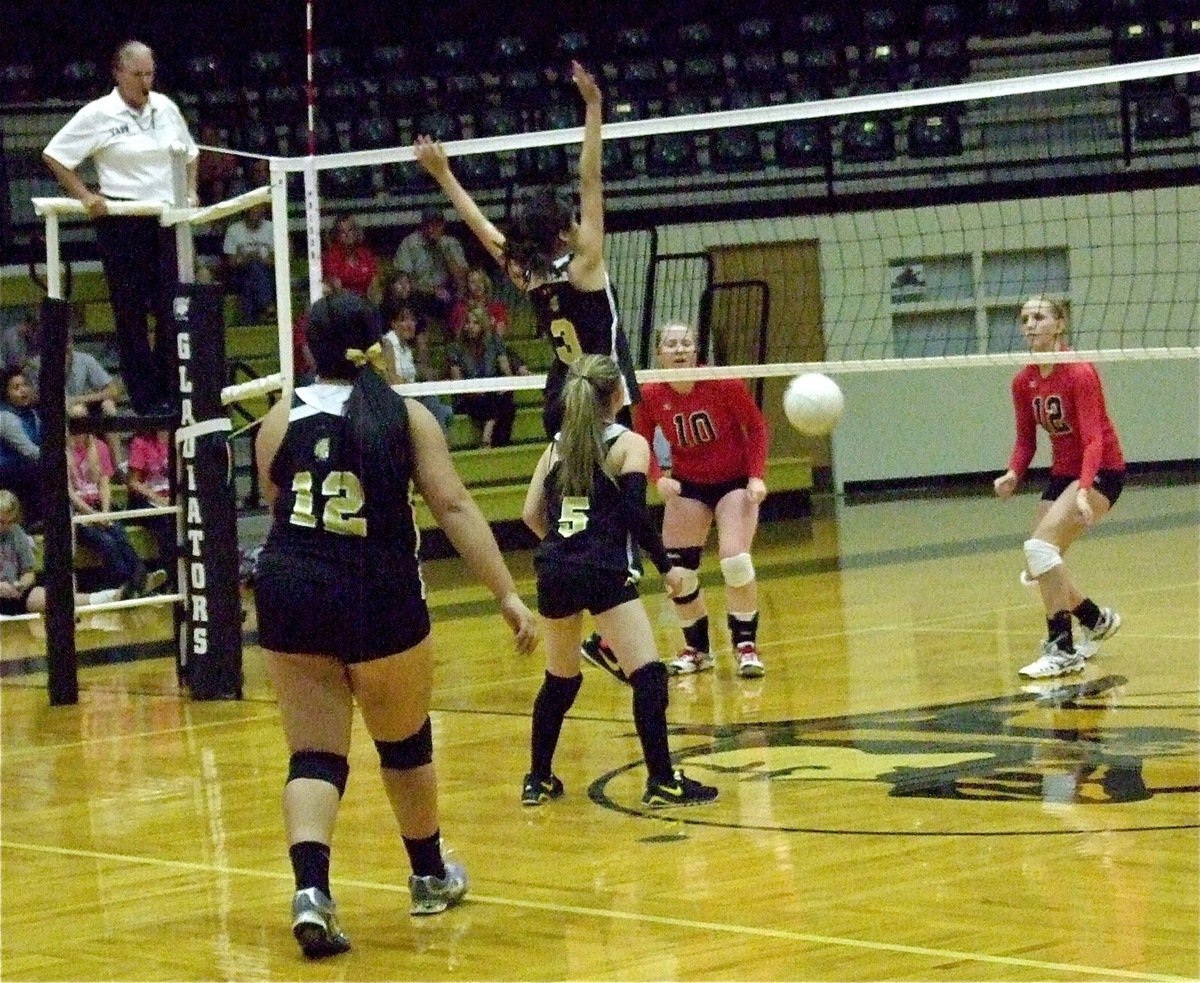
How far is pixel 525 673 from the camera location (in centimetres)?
995

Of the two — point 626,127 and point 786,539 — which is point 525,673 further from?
point 786,539

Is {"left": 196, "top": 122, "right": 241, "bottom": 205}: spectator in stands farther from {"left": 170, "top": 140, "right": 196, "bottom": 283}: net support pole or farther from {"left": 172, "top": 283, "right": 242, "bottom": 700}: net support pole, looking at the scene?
{"left": 172, "top": 283, "right": 242, "bottom": 700}: net support pole

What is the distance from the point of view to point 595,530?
257 inches

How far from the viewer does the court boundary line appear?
14.2 ft

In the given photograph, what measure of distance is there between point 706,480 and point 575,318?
7.78 feet

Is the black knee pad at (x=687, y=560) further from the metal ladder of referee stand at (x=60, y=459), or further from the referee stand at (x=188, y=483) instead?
the metal ladder of referee stand at (x=60, y=459)

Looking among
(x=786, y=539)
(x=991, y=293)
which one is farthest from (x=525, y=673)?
(x=991, y=293)

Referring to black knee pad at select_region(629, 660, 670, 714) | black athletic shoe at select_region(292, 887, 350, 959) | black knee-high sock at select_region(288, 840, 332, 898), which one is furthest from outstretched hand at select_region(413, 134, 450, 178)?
black athletic shoe at select_region(292, 887, 350, 959)

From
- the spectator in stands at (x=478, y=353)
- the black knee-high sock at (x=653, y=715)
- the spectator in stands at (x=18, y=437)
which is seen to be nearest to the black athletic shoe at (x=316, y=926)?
the black knee-high sock at (x=653, y=715)

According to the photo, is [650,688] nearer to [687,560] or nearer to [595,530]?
[595,530]

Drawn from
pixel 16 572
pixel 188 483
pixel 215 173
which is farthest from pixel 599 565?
pixel 215 173

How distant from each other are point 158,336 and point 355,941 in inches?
204

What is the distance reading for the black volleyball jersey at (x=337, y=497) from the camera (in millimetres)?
4922

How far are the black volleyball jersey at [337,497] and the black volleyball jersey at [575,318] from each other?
95.7 inches
